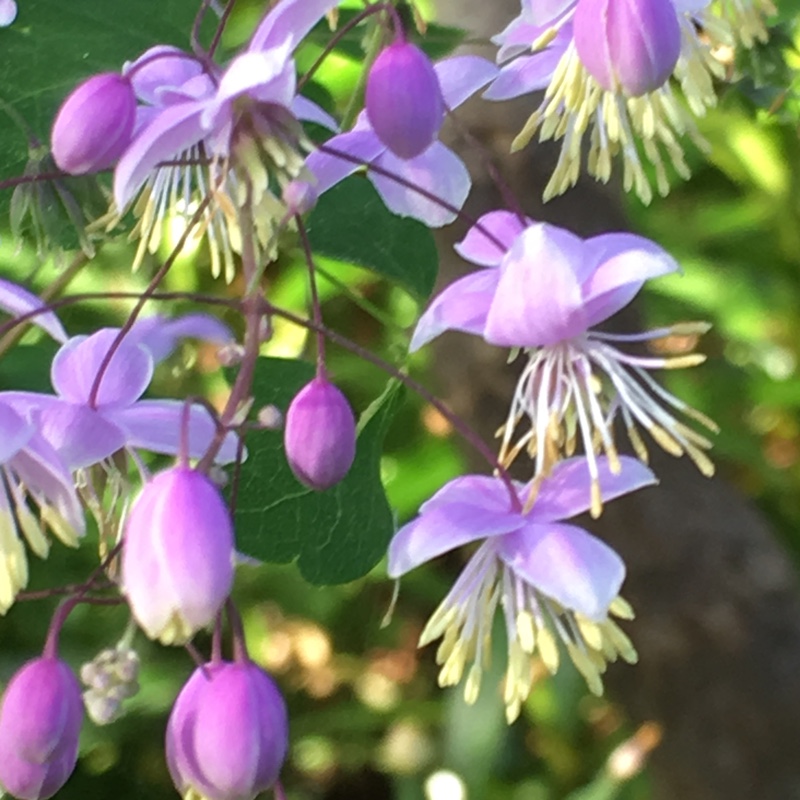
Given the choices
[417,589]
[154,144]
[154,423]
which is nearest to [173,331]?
[154,423]

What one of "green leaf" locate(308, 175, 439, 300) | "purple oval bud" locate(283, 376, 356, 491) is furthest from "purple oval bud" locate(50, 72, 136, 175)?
"green leaf" locate(308, 175, 439, 300)

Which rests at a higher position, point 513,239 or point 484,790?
point 513,239

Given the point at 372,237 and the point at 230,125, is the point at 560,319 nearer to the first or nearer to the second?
the point at 230,125

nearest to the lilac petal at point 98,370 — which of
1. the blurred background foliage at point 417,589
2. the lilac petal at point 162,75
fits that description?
the lilac petal at point 162,75

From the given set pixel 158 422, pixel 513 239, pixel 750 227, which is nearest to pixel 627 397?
pixel 513 239

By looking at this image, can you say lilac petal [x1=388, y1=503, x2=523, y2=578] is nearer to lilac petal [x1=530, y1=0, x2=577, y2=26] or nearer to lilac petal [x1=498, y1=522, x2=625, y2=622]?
lilac petal [x1=498, y1=522, x2=625, y2=622]

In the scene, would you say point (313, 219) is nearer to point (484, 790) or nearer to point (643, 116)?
point (643, 116)

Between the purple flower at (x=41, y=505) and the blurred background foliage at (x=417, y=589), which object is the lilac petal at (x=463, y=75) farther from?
the blurred background foliage at (x=417, y=589)
